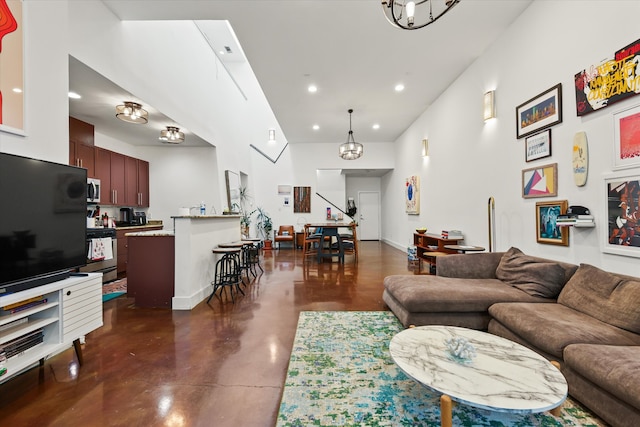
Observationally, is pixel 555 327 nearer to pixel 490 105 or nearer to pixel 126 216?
pixel 490 105

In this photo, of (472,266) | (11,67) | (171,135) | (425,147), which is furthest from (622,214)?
(171,135)

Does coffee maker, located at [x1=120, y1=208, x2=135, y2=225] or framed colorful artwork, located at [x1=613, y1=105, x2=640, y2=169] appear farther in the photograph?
coffee maker, located at [x1=120, y1=208, x2=135, y2=225]

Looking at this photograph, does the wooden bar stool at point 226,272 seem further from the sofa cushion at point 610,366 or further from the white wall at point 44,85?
the sofa cushion at point 610,366

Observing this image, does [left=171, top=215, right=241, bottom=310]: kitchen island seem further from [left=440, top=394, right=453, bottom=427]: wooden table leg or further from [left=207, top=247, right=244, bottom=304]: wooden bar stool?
[left=440, top=394, right=453, bottom=427]: wooden table leg

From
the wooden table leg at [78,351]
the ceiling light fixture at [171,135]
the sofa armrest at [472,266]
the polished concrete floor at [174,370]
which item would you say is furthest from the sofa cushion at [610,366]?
the ceiling light fixture at [171,135]

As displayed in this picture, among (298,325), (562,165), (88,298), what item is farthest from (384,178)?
(88,298)

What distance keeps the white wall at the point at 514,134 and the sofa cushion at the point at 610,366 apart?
1.03 m

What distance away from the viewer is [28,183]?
1.92 metres

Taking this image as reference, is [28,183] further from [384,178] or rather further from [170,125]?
[384,178]

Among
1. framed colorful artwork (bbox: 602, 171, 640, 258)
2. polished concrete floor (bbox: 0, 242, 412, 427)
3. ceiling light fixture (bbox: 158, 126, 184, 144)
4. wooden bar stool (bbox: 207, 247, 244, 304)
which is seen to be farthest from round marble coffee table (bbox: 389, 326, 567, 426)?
ceiling light fixture (bbox: 158, 126, 184, 144)

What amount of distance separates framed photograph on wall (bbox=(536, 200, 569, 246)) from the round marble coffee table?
1.66m

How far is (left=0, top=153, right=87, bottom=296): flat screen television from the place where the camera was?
1.78 meters

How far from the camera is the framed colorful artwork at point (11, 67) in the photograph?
2.00 meters

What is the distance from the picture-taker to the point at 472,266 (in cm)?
330
